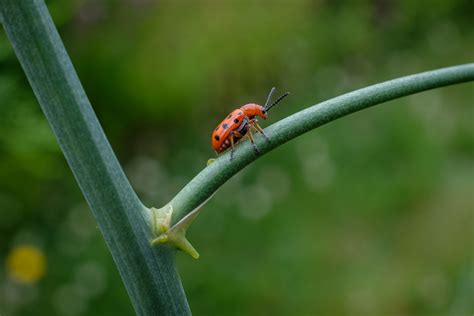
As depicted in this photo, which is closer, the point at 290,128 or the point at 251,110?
the point at 290,128

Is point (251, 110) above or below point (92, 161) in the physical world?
above

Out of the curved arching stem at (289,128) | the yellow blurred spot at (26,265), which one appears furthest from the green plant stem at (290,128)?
the yellow blurred spot at (26,265)

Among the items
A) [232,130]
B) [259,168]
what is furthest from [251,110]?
[259,168]

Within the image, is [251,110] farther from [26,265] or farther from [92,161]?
[26,265]

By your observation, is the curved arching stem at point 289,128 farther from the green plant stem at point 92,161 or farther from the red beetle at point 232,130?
the red beetle at point 232,130

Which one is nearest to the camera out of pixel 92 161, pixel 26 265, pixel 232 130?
pixel 92 161

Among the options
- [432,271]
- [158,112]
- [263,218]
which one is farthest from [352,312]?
[158,112]

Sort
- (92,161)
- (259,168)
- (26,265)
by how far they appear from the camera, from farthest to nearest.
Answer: (259,168) < (26,265) < (92,161)

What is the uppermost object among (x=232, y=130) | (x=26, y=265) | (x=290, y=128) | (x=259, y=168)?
(x=259, y=168)
